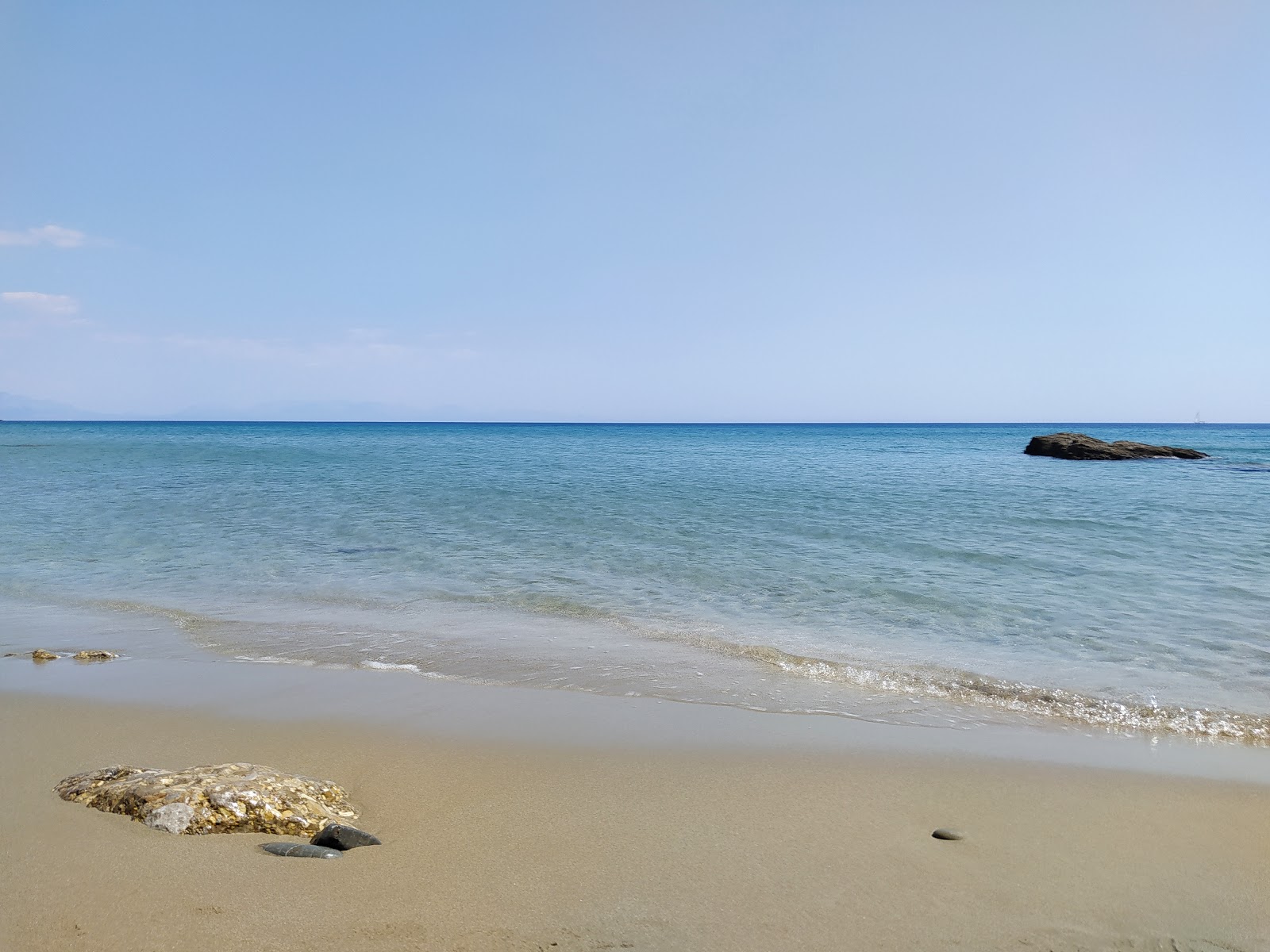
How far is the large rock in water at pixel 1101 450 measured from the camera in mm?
44156

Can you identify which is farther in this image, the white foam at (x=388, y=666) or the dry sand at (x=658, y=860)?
the white foam at (x=388, y=666)

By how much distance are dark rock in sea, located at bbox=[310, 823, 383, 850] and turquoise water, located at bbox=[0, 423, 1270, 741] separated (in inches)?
129

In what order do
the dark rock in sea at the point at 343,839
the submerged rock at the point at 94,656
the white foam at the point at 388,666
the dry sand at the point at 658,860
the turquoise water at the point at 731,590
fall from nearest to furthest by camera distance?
the dry sand at the point at 658,860 < the dark rock in sea at the point at 343,839 < the turquoise water at the point at 731,590 < the white foam at the point at 388,666 < the submerged rock at the point at 94,656

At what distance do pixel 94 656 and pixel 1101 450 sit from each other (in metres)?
48.4

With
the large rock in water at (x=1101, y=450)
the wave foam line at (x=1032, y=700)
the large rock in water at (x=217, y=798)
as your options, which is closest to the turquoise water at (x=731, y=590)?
the wave foam line at (x=1032, y=700)

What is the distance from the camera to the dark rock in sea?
4.12m

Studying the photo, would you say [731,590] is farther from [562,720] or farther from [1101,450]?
[1101,450]

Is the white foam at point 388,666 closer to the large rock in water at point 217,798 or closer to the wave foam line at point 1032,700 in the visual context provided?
the large rock in water at point 217,798

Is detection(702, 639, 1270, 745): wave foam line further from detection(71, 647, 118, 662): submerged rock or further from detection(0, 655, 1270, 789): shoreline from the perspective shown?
detection(71, 647, 118, 662): submerged rock

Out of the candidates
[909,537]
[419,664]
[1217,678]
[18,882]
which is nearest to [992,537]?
[909,537]

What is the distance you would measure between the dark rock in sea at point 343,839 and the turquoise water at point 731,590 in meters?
3.27

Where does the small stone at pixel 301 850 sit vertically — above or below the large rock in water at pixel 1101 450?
below

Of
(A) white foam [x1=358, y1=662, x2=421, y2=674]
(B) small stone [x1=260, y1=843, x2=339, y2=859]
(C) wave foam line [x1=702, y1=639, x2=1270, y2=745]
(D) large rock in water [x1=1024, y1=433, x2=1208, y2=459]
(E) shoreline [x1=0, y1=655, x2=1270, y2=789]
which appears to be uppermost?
(D) large rock in water [x1=1024, y1=433, x2=1208, y2=459]

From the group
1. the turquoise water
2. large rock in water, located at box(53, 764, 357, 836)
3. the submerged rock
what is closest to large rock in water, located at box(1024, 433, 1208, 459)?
the turquoise water
